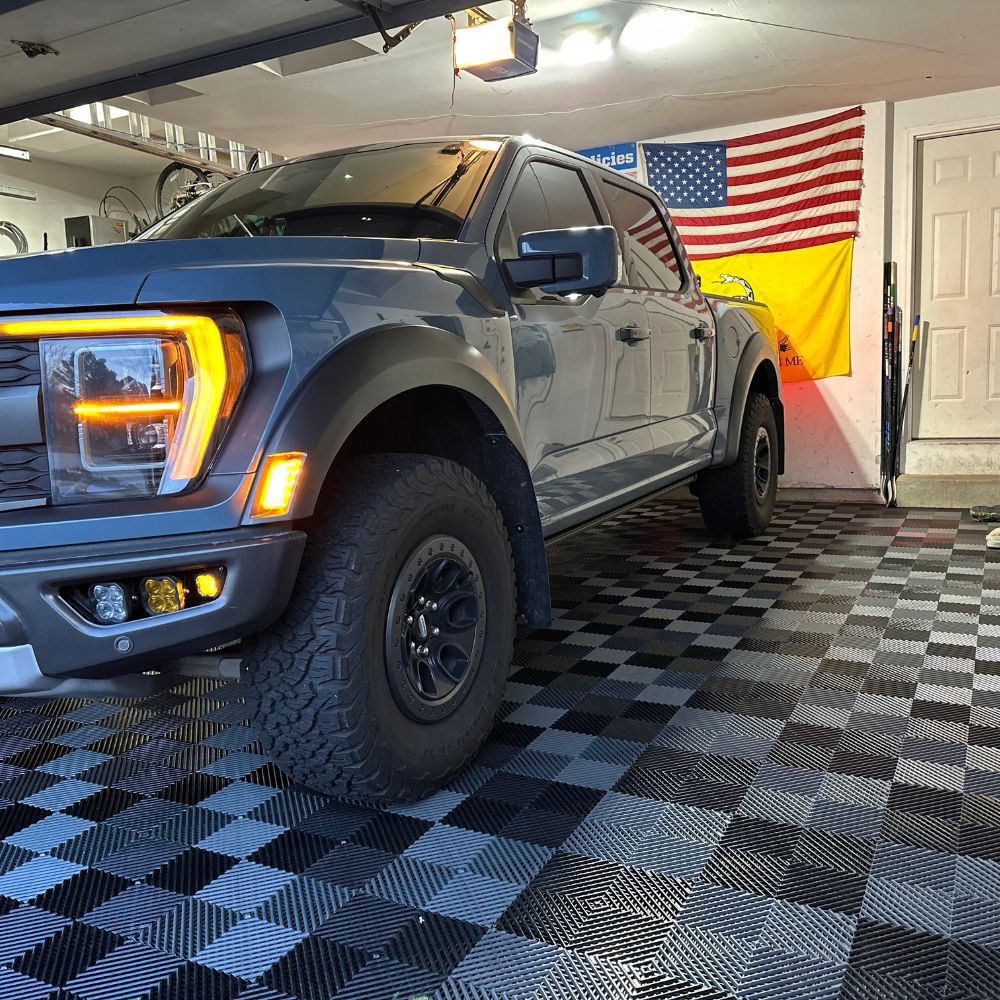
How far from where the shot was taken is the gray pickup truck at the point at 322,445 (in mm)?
1478

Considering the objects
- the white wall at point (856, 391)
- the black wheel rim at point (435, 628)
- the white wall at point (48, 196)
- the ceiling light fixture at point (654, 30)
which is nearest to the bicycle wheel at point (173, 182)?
the white wall at point (48, 196)

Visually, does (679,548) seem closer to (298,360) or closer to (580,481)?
(580,481)

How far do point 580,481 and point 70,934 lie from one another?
1755 mm

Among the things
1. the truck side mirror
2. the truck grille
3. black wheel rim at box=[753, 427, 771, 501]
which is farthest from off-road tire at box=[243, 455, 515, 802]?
black wheel rim at box=[753, 427, 771, 501]

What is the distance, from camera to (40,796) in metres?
2.12

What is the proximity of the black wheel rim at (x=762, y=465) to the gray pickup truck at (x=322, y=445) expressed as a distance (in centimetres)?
229

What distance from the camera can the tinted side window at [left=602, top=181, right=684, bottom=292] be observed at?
3.32 m

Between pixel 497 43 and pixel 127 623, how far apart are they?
4003mm

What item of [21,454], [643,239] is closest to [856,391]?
[643,239]

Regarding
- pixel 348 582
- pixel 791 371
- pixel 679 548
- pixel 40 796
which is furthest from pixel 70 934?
pixel 791 371

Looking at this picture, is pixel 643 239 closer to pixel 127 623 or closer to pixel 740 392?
pixel 740 392

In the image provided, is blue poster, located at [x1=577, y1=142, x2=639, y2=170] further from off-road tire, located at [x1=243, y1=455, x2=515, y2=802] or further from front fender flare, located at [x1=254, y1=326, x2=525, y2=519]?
off-road tire, located at [x1=243, y1=455, x2=515, y2=802]

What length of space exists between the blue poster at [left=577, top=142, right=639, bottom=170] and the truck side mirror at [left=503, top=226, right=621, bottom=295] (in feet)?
17.9

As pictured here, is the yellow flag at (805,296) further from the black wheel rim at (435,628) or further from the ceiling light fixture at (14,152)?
the ceiling light fixture at (14,152)
